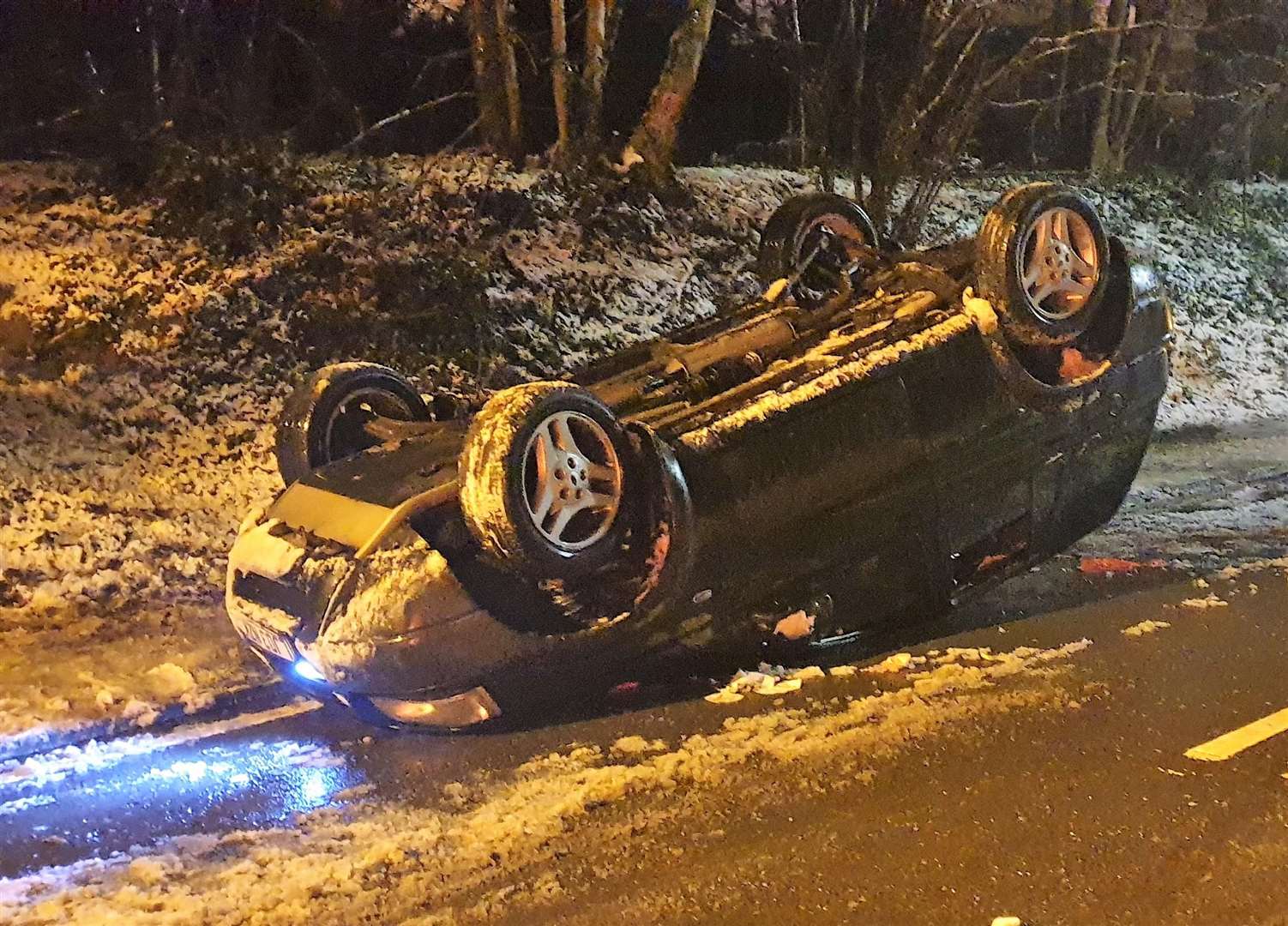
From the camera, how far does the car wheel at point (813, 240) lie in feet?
19.6

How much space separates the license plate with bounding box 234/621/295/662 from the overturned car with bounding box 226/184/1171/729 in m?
0.02

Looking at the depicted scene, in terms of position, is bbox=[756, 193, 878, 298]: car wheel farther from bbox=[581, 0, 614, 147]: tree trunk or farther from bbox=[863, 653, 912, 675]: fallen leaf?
bbox=[581, 0, 614, 147]: tree trunk

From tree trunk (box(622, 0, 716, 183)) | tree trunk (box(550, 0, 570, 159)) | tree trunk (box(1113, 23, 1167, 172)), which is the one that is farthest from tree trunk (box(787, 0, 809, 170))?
tree trunk (box(1113, 23, 1167, 172))

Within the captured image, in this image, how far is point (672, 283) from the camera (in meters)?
10.2

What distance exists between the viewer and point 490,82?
11.7 m

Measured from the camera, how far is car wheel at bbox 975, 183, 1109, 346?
15.4 feet

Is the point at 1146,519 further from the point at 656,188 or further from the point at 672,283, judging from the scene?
the point at 656,188

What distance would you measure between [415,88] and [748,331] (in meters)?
9.61

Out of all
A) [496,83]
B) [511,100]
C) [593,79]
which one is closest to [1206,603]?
[593,79]

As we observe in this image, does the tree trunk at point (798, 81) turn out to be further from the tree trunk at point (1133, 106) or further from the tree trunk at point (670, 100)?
the tree trunk at point (1133, 106)

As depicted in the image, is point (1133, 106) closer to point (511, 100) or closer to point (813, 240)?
point (511, 100)

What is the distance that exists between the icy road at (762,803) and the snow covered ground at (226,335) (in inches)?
36.8

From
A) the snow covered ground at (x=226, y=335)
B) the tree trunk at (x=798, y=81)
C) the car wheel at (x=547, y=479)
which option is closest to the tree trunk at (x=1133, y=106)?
the snow covered ground at (x=226, y=335)

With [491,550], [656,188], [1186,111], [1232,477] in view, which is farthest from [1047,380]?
[1186,111]
